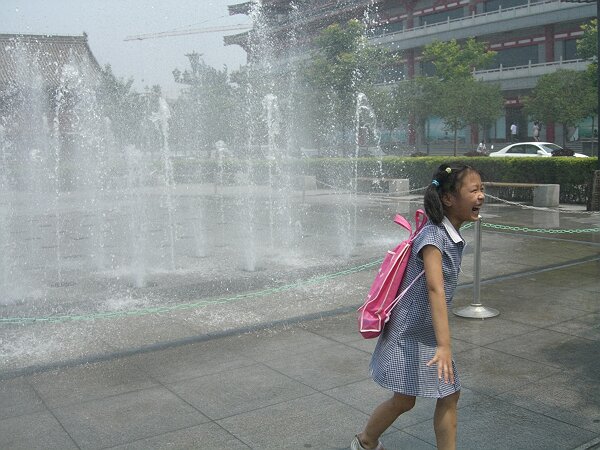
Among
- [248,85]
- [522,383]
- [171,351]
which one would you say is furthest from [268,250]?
[248,85]

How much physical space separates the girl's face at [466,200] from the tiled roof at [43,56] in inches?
1580

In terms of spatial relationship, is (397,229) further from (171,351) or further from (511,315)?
(171,351)

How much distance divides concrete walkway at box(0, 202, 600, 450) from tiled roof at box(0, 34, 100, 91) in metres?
37.9

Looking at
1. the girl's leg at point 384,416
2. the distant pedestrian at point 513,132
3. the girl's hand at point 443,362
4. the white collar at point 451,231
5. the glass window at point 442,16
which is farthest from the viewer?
the glass window at point 442,16

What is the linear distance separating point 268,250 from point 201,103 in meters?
34.8

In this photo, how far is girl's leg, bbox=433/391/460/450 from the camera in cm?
294

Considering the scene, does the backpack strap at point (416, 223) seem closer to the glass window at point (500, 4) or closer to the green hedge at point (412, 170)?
the green hedge at point (412, 170)

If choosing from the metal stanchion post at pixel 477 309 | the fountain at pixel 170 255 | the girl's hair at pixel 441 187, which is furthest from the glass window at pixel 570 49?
the girl's hair at pixel 441 187

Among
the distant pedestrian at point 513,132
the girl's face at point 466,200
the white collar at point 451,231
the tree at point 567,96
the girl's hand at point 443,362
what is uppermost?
the tree at point 567,96

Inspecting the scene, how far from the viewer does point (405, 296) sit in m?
3.00

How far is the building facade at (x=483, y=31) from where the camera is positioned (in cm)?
3625

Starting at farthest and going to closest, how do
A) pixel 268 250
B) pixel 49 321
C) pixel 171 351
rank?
pixel 268 250 < pixel 49 321 < pixel 171 351

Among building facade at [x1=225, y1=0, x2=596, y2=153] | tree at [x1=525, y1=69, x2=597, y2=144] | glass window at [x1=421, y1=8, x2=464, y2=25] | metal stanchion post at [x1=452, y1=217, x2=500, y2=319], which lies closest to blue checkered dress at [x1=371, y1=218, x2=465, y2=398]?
metal stanchion post at [x1=452, y1=217, x2=500, y2=319]

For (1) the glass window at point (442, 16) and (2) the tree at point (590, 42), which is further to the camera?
(1) the glass window at point (442, 16)
